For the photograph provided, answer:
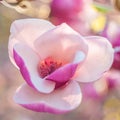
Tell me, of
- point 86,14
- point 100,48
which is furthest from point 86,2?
point 100,48

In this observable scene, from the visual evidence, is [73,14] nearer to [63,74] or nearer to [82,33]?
[82,33]

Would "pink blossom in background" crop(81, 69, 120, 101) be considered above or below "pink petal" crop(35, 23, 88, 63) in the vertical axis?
below

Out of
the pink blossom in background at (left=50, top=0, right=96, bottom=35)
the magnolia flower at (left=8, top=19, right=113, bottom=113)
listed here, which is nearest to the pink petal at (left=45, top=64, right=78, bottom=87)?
the magnolia flower at (left=8, top=19, right=113, bottom=113)

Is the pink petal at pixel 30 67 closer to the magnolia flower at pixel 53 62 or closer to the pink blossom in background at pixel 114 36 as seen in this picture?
the magnolia flower at pixel 53 62

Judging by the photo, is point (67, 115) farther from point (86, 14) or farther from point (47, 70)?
point (86, 14)

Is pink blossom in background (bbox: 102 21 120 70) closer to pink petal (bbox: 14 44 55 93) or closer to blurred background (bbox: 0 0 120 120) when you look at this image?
blurred background (bbox: 0 0 120 120)

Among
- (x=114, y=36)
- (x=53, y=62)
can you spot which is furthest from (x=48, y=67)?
(x=114, y=36)
